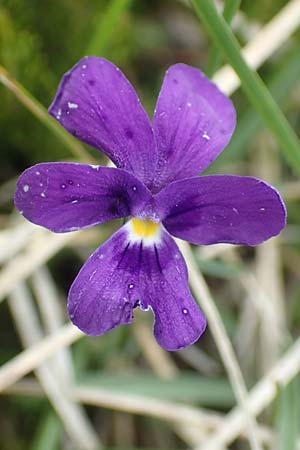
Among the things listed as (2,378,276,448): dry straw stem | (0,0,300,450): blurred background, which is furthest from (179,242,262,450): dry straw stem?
(2,378,276,448): dry straw stem

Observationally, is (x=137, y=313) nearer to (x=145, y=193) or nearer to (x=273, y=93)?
(x=273, y=93)

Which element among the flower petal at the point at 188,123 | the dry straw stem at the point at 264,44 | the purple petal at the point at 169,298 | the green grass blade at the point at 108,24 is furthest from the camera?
the dry straw stem at the point at 264,44

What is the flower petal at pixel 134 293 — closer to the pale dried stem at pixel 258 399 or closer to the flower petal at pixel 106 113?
the flower petal at pixel 106 113

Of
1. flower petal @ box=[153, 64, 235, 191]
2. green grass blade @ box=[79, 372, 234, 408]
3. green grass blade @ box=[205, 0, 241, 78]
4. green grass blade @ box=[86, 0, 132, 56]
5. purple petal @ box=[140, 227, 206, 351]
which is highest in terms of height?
green grass blade @ box=[86, 0, 132, 56]

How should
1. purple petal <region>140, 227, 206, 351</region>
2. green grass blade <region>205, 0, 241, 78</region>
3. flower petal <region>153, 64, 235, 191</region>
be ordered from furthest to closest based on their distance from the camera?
green grass blade <region>205, 0, 241, 78</region> < purple petal <region>140, 227, 206, 351</region> < flower petal <region>153, 64, 235, 191</region>

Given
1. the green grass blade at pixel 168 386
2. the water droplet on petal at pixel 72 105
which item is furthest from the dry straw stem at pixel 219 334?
the water droplet on petal at pixel 72 105

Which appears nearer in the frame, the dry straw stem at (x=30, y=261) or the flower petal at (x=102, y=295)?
the flower petal at (x=102, y=295)

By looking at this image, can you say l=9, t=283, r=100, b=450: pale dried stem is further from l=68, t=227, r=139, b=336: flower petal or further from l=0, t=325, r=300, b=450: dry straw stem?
l=68, t=227, r=139, b=336: flower petal

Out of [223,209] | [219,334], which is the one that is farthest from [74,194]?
[219,334]
